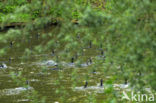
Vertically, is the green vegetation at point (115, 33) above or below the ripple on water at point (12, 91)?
above

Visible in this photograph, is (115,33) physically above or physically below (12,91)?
above

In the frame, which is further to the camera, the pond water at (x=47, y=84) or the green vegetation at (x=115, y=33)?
the pond water at (x=47, y=84)

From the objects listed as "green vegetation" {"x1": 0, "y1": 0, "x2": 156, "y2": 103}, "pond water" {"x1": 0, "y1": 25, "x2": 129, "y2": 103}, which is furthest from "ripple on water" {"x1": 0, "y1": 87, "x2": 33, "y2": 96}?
"green vegetation" {"x1": 0, "y1": 0, "x2": 156, "y2": 103}

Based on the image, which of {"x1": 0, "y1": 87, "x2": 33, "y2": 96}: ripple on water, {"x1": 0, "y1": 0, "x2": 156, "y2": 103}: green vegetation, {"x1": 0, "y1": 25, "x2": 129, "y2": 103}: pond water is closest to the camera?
{"x1": 0, "y1": 0, "x2": 156, "y2": 103}: green vegetation

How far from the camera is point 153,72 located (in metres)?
6.82

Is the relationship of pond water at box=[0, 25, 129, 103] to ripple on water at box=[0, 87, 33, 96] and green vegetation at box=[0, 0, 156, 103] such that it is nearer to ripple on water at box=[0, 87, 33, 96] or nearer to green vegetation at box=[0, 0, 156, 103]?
ripple on water at box=[0, 87, 33, 96]

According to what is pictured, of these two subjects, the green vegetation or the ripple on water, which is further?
the ripple on water

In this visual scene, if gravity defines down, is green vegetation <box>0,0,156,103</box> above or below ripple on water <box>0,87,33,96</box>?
above

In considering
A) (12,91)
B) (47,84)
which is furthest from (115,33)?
(47,84)

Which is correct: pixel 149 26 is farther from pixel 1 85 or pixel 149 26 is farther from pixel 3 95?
pixel 1 85

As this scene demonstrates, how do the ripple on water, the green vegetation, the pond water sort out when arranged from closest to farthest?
the green vegetation
the pond water
the ripple on water

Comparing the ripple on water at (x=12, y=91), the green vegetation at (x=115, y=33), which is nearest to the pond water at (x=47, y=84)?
the ripple on water at (x=12, y=91)

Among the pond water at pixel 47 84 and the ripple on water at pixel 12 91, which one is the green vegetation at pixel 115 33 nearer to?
the pond water at pixel 47 84

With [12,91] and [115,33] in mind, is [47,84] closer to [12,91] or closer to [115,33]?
[12,91]
